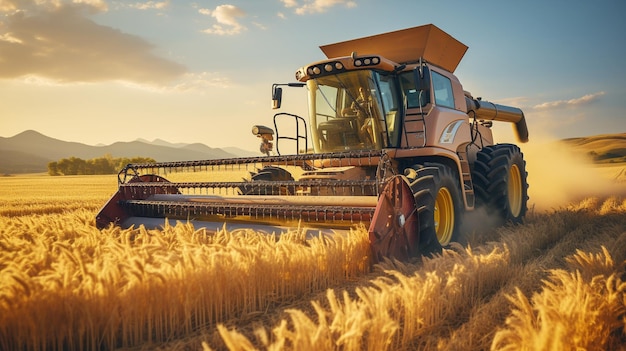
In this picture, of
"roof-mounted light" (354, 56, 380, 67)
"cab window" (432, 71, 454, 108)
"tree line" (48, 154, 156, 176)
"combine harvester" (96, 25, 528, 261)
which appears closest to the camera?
"combine harvester" (96, 25, 528, 261)

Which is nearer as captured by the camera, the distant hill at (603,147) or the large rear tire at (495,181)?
the large rear tire at (495,181)

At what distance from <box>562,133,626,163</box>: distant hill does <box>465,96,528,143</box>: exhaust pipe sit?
1916 cm

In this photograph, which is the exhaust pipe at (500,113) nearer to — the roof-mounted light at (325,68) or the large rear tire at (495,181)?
the large rear tire at (495,181)

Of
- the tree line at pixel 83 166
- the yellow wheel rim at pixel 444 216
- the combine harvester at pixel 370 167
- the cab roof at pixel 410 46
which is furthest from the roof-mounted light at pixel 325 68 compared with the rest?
the tree line at pixel 83 166

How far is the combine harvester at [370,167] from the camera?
408 centimetres

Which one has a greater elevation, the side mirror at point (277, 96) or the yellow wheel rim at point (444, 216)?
the side mirror at point (277, 96)

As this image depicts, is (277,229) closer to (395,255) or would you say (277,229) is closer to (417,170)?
(395,255)

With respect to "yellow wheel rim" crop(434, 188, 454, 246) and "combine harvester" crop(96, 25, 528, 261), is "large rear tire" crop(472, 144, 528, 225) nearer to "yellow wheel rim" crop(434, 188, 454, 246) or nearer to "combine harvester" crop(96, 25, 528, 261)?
"combine harvester" crop(96, 25, 528, 261)

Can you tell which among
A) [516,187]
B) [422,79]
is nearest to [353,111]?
[422,79]

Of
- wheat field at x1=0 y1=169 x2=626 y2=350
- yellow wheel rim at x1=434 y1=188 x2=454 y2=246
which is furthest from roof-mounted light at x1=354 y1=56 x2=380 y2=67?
wheat field at x1=0 y1=169 x2=626 y2=350

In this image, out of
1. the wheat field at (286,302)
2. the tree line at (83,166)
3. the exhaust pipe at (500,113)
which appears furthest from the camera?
the tree line at (83,166)

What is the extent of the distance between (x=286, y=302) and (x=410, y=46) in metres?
4.36

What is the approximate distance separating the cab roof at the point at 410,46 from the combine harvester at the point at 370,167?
15mm

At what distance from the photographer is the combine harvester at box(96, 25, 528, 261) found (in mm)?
4078
